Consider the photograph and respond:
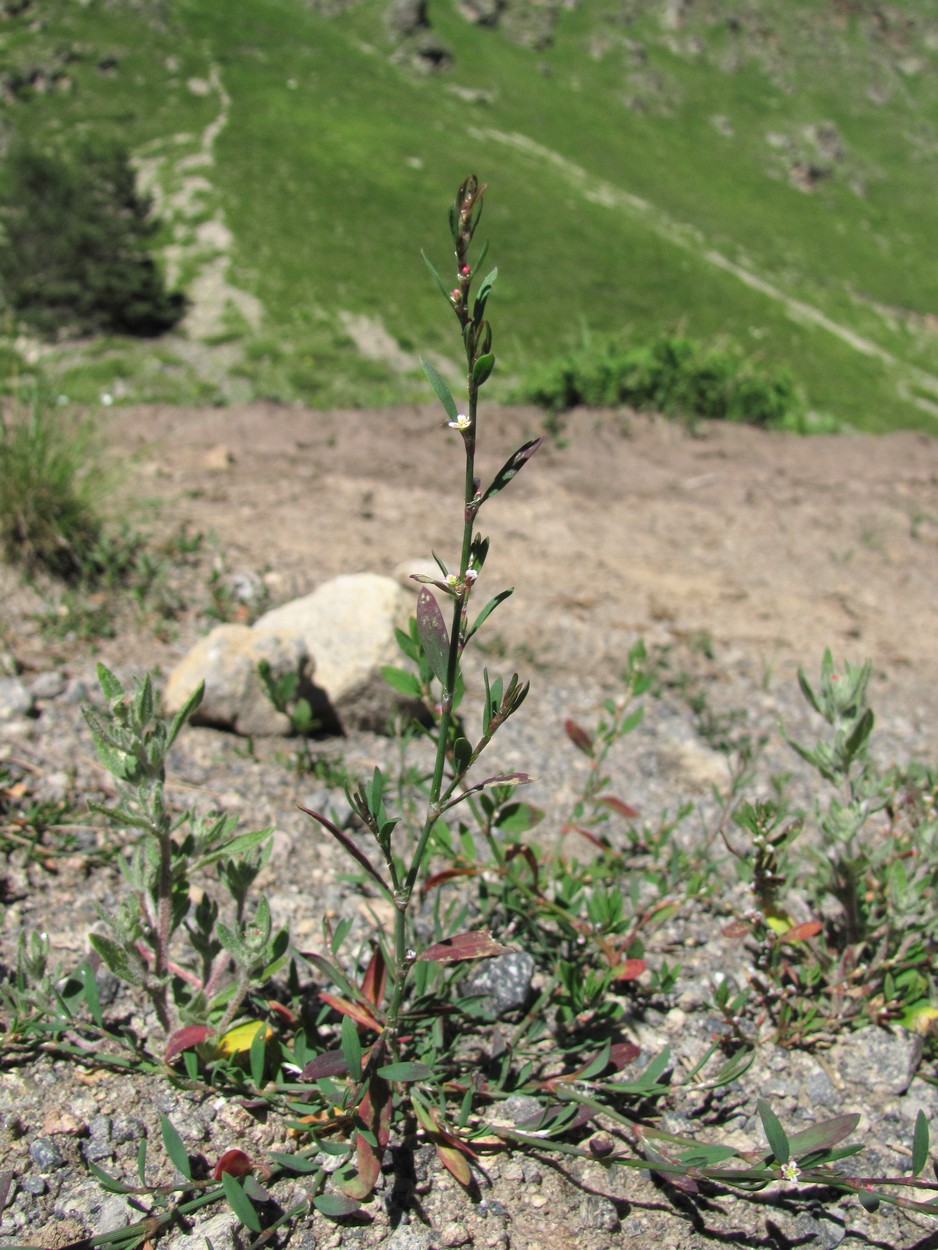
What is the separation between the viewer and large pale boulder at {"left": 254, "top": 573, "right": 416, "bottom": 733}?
3.83m

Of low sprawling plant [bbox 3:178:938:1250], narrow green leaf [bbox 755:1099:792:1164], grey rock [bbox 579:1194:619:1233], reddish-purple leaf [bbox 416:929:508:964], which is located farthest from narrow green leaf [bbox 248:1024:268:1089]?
narrow green leaf [bbox 755:1099:792:1164]

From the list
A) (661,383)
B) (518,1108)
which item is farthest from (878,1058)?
(661,383)

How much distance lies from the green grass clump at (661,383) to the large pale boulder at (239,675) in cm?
479

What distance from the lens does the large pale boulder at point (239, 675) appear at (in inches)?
142

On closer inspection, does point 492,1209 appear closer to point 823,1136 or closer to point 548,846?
point 823,1136

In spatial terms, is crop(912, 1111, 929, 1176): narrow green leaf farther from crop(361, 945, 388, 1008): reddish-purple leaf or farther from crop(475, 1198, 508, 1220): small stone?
crop(361, 945, 388, 1008): reddish-purple leaf

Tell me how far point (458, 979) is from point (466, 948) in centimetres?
61

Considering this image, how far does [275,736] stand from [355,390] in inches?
231

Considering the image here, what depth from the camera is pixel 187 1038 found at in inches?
80.3

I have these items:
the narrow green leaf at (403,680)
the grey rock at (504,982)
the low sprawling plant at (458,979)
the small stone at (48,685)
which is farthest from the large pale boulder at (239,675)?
the grey rock at (504,982)

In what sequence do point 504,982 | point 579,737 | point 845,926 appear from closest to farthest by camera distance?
point 504,982, point 845,926, point 579,737

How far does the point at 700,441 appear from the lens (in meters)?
7.99

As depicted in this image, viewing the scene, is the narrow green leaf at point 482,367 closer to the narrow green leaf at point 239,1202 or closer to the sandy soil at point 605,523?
the narrow green leaf at point 239,1202

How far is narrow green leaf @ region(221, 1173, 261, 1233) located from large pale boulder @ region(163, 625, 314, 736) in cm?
205
